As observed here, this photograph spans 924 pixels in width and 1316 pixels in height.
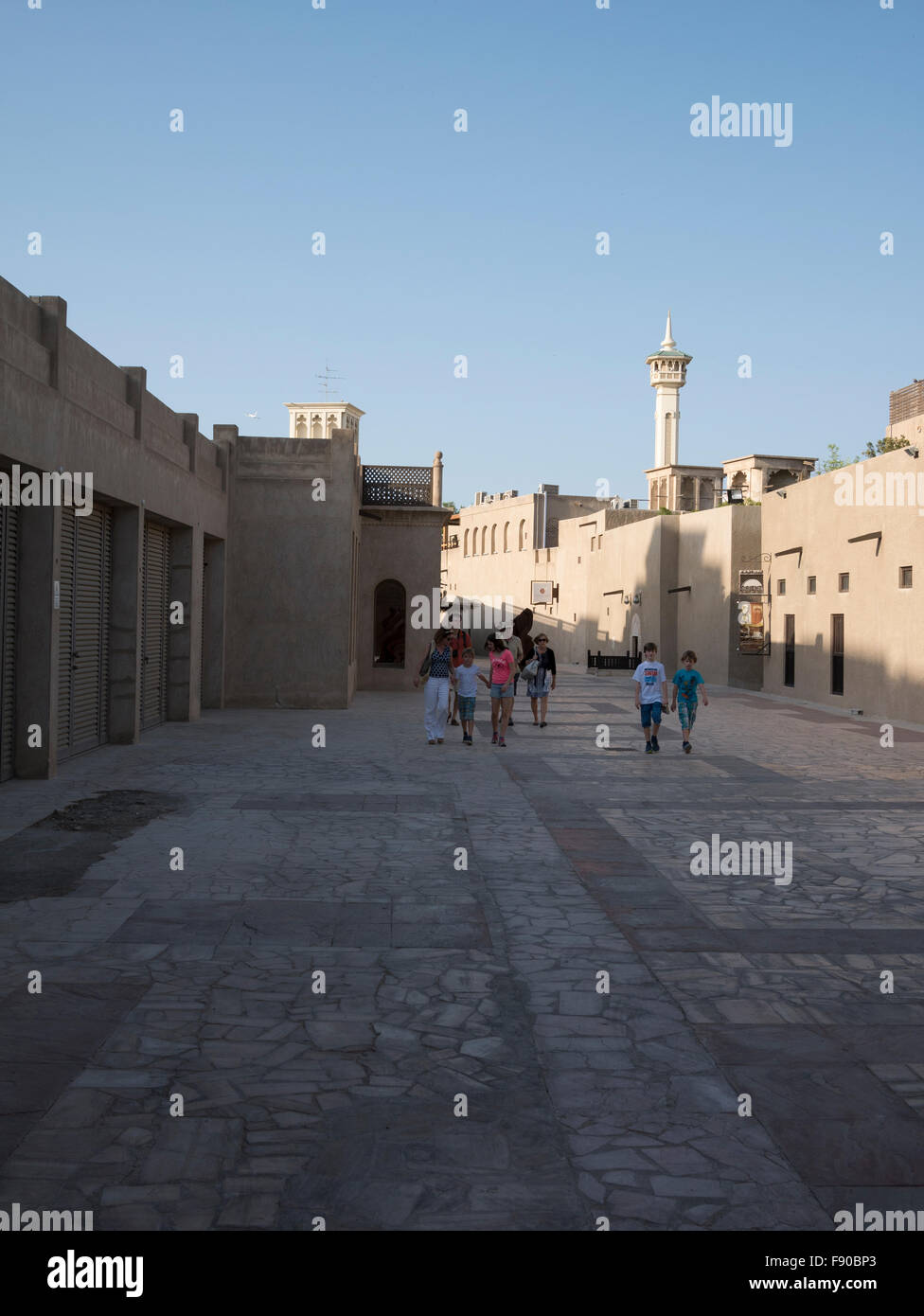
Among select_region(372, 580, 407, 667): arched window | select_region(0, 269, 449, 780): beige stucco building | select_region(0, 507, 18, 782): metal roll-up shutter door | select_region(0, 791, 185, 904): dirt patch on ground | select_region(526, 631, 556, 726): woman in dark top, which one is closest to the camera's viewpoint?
select_region(0, 791, 185, 904): dirt patch on ground

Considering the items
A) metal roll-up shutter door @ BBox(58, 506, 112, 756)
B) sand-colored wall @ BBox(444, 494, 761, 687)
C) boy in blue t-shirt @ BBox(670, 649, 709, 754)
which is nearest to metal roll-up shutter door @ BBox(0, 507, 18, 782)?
metal roll-up shutter door @ BBox(58, 506, 112, 756)

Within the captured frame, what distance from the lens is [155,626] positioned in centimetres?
2056

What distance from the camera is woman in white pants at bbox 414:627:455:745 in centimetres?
1791

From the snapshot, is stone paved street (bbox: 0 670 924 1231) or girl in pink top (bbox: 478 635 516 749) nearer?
stone paved street (bbox: 0 670 924 1231)

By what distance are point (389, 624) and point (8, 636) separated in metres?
19.2

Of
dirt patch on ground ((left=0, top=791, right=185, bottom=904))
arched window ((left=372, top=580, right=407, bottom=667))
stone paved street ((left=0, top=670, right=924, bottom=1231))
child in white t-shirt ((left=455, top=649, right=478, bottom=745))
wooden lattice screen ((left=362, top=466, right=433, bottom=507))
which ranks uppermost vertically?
wooden lattice screen ((left=362, top=466, right=433, bottom=507))

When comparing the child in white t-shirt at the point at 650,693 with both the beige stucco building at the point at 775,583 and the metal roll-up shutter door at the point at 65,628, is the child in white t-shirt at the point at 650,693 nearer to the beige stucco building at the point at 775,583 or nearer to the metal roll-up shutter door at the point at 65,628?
the metal roll-up shutter door at the point at 65,628

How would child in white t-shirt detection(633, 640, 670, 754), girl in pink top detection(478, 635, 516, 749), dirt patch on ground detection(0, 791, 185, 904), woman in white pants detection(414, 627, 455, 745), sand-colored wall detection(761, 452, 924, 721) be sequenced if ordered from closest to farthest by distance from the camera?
dirt patch on ground detection(0, 791, 185, 904)
child in white t-shirt detection(633, 640, 670, 754)
woman in white pants detection(414, 627, 455, 745)
girl in pink top detection(478, 635, 516, 749)
sand-colored wall detection(761, 452, 924, 721)

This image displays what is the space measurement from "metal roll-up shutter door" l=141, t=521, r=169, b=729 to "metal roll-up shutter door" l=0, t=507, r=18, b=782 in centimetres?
602

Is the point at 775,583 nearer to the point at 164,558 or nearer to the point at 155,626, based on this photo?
the point at 164,558

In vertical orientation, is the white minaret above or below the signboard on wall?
above

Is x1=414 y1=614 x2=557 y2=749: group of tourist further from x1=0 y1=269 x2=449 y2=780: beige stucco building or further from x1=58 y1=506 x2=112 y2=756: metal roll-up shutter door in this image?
x1=58 y1=506 x2=112 y2=756: metal roll-up shutter door

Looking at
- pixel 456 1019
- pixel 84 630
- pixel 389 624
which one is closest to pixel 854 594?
pixel 389 624

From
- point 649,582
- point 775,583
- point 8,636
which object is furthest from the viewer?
point 649,582
